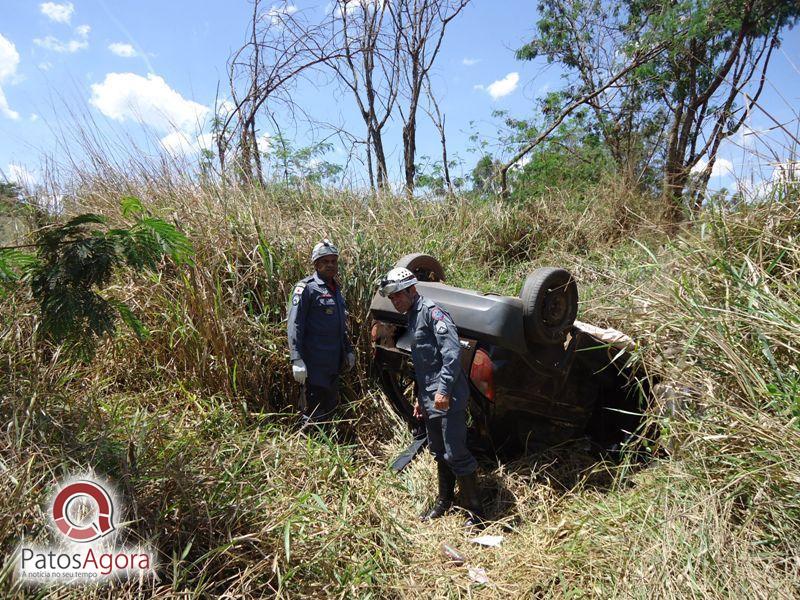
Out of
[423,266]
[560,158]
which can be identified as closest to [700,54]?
[560,158]

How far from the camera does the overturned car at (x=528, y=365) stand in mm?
3598

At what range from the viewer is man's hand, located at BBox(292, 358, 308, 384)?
14.1 ft

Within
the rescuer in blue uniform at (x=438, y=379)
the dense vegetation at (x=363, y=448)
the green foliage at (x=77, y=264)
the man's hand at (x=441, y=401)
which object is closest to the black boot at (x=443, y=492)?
the rescuer in blue uniform at (x=438, y=379)

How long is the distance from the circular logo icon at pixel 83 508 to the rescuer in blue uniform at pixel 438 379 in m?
1.88

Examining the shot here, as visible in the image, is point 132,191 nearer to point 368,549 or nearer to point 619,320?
point 368,549

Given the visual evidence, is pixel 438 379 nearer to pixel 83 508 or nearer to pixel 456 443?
pixel 456 443

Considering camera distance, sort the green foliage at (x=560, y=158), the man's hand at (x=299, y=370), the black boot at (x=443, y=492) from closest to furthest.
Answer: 1. the black boot at (x=443, y=492)
2. the man's hand at (x=299, y=370)
3. the green foliage at (x=560, y=158)

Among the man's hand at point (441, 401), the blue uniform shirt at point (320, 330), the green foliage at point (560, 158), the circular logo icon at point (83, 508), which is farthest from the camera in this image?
the green foliage at point (560, 158)

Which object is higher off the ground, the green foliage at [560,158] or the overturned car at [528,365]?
the green foliage at [560,158]

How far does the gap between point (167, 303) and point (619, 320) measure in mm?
3526

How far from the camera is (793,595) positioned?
2.18 meters

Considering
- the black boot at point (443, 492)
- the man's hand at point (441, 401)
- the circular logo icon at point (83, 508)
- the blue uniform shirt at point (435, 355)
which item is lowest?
the black boot at point (443, 492)

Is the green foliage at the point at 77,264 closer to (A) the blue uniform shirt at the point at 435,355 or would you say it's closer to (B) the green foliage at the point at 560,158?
(A) the blue uniform shirt at the point at 435,355

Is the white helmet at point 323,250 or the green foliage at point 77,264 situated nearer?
the green foliage at point 77,264
